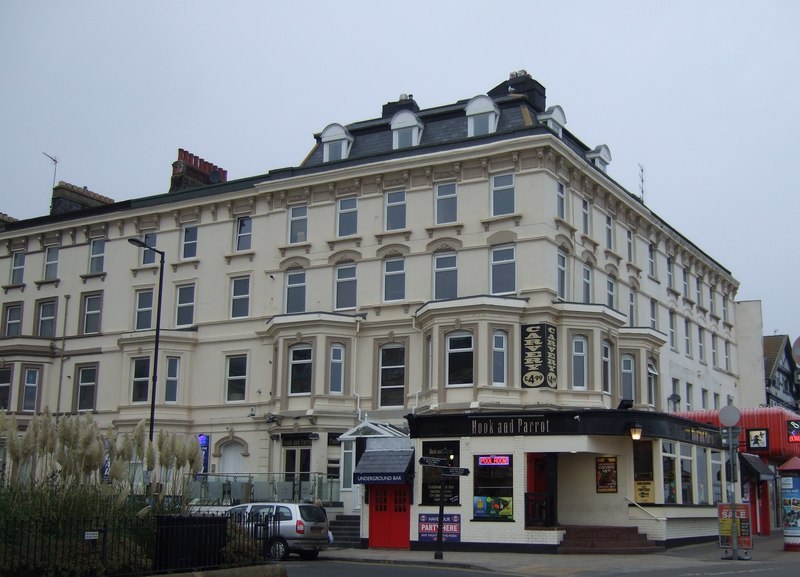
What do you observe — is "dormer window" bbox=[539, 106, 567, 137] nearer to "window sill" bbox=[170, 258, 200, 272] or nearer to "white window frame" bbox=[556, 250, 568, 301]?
"white window frame" bbox=[556, 250, 568, 301]

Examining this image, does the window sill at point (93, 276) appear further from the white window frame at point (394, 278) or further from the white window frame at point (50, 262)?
the white window frame at point (394, 278)

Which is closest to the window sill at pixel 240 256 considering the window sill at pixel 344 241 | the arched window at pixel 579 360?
the window sill at pixel 344 241

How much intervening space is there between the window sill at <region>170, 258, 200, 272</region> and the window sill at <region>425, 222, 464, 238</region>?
35.7 feet

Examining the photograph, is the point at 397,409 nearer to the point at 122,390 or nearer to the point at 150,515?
the point at 122,390

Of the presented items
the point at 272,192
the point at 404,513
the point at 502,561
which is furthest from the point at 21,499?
the point at 272,192

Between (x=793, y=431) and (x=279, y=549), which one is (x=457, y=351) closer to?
(x=279, y=549)

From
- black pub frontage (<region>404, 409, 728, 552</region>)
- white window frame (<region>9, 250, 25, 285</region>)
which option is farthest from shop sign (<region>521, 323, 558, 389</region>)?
white window frame (<region>9, 250, 25, 285</region>)

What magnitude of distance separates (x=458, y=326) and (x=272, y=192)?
10.9 metres

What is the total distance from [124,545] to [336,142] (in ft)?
90.5

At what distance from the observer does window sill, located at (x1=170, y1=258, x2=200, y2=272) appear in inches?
1656

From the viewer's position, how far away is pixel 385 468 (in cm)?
3014

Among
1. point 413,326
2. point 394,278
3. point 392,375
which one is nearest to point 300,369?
point 392,375

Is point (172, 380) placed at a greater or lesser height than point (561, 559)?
greater

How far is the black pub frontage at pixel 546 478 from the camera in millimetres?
28734
